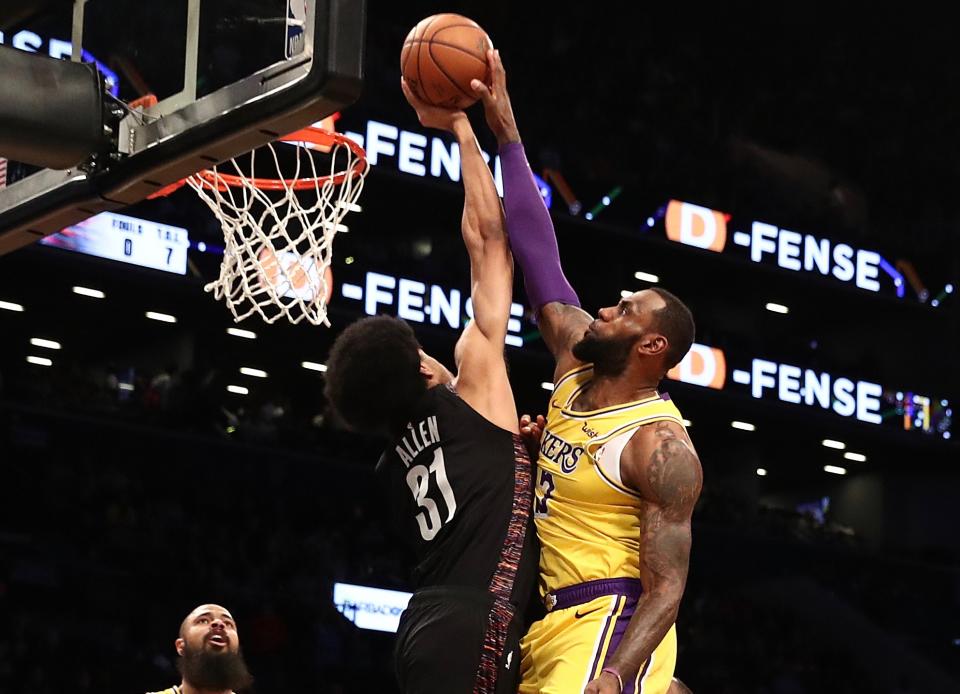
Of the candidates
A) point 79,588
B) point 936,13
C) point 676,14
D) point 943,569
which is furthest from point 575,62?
point 79,588

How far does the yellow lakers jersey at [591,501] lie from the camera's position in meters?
4.48

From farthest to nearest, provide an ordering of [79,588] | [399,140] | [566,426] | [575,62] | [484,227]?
[575,62]
[399,140]
[79,588]
[484,227]
[566,426]

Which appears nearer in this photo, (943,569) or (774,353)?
(774,353)

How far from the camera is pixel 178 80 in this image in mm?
4934

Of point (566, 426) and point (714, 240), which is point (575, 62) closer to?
point (714, 240)

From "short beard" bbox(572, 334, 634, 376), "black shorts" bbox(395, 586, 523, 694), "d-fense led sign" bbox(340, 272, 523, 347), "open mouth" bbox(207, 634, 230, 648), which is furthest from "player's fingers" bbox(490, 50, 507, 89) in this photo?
"d-fense led sign" bbox(340, 272, 523, 347)

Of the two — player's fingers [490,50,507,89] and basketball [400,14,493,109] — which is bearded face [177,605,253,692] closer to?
basketball [400,14,493,109]

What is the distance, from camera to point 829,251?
23312 millimetres

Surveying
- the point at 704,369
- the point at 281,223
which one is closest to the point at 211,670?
the point at 281,223

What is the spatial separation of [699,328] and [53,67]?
1820 cm

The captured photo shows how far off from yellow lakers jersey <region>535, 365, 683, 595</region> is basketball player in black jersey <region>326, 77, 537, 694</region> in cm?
7

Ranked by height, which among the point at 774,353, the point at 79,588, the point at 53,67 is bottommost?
the point at 79,588

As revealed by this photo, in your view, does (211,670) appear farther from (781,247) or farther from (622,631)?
(781,247)

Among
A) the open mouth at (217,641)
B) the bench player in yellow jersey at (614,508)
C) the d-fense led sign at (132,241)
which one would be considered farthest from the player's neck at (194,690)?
the d-fense led sign at (132,241)
